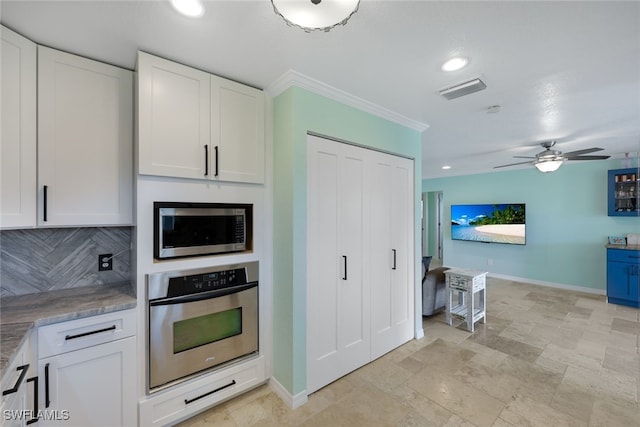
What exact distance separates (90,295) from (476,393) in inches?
118

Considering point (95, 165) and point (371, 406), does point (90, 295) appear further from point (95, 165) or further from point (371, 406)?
point (371, 406)

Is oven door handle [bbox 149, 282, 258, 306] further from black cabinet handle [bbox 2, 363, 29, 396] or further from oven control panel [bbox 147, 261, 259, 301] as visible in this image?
black cabinet handle [bbox 2, 363, 29, 396]

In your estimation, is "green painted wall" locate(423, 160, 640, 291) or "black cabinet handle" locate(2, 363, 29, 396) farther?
"green painted wall" locate(423, 160, 640, 291)

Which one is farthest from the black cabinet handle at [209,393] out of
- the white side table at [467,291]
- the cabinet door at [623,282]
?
the cabinet door at [623,282]

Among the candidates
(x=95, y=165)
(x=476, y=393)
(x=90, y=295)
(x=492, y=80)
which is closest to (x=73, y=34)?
(x=95, y=165)

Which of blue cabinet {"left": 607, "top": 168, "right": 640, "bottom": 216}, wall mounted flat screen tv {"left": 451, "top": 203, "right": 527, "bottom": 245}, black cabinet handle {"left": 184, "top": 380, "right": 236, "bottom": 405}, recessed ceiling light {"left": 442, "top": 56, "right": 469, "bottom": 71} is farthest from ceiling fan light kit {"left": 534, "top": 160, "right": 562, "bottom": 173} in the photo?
black cabinet handle {"left": 184, "top": 380, "right": 236, "bottom": 405}

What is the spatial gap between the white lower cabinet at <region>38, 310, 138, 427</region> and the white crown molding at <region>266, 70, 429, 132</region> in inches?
74.1

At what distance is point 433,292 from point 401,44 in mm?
3233

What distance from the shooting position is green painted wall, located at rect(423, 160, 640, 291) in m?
4.82

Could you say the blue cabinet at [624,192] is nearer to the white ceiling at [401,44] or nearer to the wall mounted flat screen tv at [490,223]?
the wall mounted flat screen tv at [490,223]

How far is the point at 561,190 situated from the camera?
5.22 m

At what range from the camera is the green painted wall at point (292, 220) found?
203 centimetres

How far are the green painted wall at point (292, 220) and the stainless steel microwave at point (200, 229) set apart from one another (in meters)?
0.28

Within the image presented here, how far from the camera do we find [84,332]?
60.6 inches
